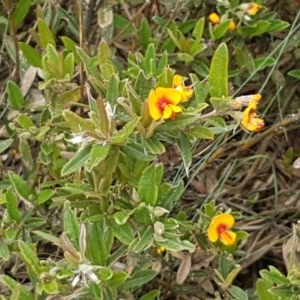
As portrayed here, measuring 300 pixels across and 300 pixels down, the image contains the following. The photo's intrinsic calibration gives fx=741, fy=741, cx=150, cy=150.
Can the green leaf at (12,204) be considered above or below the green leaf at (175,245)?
below

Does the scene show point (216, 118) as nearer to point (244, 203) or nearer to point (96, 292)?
point (96, 292)

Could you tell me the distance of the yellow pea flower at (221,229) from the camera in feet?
4.48

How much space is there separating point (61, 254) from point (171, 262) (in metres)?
0.28

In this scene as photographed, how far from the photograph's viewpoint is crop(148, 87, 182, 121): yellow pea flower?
1.04m

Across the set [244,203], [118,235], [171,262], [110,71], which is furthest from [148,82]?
[244,203]

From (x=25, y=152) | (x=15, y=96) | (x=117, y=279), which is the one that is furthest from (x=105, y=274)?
(x=15, y=96)

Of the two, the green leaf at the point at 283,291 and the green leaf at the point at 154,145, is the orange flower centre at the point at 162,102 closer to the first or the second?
the green leaf at the point at 154,145

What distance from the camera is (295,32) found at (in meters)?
1.86

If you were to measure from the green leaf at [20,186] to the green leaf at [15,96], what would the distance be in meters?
0.21

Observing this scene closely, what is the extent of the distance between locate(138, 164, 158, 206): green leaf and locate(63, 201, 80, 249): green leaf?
0.39ft

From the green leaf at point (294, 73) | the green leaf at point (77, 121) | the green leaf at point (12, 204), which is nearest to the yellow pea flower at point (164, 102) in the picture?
the green leaf at point (77, 121)

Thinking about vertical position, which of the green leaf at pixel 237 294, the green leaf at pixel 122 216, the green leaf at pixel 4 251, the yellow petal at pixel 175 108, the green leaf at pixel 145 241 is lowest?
the green leaf at pixel 237 294

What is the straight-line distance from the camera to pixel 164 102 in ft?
3.43

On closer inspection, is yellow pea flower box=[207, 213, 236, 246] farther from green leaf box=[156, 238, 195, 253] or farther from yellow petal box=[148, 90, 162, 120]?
yellow petal box=[148, 90, 162, 120]
